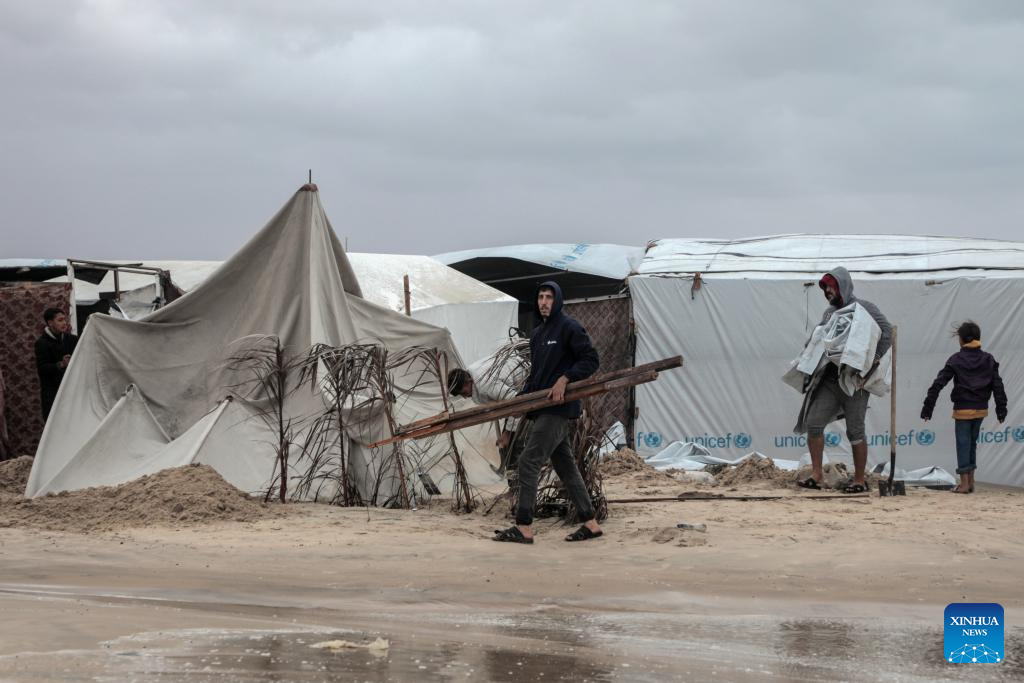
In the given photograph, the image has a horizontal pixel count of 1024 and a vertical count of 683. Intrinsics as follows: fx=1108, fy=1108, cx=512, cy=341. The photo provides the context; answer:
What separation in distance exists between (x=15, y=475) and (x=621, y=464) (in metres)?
5.39

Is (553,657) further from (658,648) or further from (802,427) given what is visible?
(802,427)

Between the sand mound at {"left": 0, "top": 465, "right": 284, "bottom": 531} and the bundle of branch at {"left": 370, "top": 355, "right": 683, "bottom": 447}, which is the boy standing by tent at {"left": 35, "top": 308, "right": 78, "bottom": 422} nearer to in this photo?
the sand mound at {"left": 0, "top": 465, "right": 284, "bottom": 531}

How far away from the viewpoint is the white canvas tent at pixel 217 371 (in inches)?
317

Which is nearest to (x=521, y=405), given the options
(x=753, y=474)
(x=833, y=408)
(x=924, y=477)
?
(x=833, y=408)

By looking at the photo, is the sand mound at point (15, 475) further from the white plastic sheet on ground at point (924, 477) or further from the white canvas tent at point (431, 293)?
the white plastic sheet on ground at point (924, 477)

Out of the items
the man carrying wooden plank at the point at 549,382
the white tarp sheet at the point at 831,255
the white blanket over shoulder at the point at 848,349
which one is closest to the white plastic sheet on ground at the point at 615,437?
the white tarp sheet at the point at 831,255

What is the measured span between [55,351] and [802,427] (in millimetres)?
6613

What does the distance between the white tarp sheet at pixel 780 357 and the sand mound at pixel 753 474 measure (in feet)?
7.46

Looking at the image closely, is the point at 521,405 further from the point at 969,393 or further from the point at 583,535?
the point at 969,393

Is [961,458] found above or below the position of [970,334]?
below

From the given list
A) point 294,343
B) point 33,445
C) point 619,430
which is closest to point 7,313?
point 33,445

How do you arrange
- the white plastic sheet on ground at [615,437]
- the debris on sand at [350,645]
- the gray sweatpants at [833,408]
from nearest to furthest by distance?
the debris on sand at [350,645] → the gray sweatpants at [833,408] → the white plastic sheet on ground at [615,437]

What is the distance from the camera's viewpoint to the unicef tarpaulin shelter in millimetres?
12266

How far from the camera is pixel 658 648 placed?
448cm
